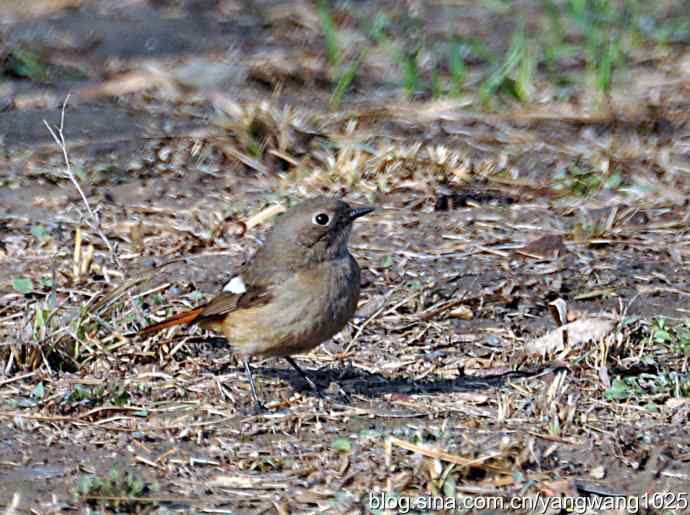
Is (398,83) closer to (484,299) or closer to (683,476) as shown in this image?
(484,299)

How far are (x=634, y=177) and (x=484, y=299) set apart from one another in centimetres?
204

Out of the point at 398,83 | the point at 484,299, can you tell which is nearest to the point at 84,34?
the point at 398,83

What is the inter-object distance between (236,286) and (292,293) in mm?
344

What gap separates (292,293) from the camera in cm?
571

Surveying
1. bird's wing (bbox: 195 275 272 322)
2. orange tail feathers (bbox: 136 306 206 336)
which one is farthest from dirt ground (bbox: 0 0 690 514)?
bird's wing (bbox: 195 275 272 322)

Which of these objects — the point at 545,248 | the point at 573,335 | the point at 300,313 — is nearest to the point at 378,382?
the point at 300,313

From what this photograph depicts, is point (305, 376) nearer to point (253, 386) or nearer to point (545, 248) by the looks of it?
point (253, 386)

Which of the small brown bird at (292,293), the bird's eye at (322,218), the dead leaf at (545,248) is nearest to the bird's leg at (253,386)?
the small brown bird at (292,293)

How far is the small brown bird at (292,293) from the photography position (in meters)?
5.60

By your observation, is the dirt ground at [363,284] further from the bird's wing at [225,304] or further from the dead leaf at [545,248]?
the bird's wing at [225,304]

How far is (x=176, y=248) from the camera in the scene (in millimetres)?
7055

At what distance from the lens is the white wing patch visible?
588 centimetres

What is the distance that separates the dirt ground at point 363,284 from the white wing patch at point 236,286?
1.33 ft

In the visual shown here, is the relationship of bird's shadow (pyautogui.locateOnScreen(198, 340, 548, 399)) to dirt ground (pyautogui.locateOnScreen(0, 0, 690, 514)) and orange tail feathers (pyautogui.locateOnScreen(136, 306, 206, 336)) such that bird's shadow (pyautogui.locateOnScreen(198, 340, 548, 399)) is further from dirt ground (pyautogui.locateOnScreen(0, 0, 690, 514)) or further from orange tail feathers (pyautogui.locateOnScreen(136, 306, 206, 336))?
orange tail feathers (pyautogui.locateOnScreen(136, 306, 206, 336))
